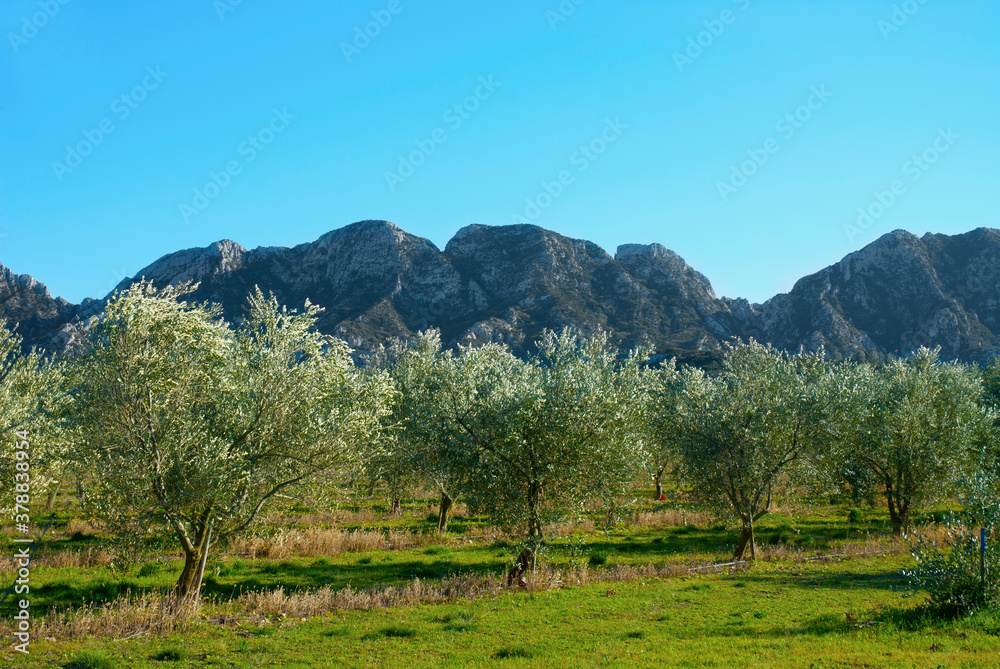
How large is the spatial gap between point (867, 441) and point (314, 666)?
3579cm

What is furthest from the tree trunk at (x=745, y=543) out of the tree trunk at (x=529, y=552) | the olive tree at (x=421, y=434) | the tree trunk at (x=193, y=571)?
the tree trunk at (x=193, y=571)

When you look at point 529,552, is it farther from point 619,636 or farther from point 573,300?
point 573,300

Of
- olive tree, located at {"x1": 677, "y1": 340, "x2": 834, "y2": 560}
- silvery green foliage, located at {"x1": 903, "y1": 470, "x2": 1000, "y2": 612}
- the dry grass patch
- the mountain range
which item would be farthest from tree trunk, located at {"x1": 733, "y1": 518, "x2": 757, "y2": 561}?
the mountain range

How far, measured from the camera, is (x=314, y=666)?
538 inches

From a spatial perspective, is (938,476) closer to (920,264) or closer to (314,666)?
(314,666)

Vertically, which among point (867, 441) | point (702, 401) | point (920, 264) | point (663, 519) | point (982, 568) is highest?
point (920, 264)

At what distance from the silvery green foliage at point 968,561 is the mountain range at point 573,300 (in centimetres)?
13374

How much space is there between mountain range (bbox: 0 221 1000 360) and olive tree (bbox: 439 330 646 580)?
122585mm

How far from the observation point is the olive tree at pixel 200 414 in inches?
640

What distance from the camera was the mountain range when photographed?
499 feet

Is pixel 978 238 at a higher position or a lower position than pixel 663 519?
higher

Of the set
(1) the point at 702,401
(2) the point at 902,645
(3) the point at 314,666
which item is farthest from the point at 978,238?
(3) the point at 314,666

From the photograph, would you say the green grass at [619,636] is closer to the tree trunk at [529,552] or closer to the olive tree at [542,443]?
the tree trunk at [529,552]

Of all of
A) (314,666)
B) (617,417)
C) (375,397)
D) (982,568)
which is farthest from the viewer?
(617,417)
